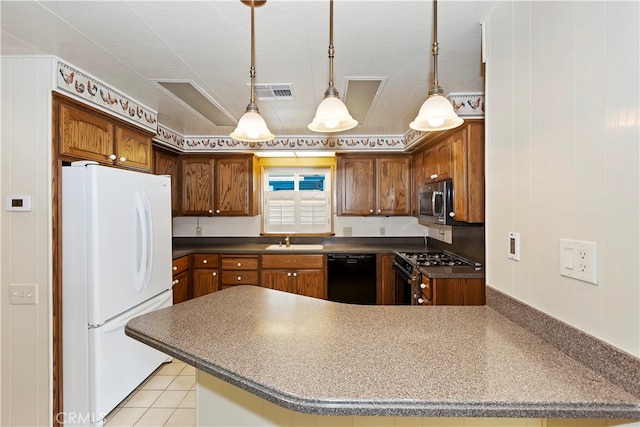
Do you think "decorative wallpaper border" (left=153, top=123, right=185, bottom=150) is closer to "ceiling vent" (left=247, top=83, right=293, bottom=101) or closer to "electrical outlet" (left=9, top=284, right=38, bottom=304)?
"ceiling vent" (left=247, top=83, right=293, bottom=101)

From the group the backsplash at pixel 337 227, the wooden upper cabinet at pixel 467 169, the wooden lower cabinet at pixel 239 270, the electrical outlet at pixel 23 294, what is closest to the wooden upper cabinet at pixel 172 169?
the backsplash at pixel 337 227

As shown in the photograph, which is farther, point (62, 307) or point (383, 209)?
point (383, 209)

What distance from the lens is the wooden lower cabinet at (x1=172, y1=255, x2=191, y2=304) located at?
10.9 ft

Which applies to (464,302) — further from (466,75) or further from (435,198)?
(466,75)

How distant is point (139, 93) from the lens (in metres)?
2.43

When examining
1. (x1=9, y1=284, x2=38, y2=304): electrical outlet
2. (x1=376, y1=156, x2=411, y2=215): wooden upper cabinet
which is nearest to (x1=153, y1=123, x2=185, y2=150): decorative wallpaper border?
(x1=9, y1=284, x2=38, y2=304): electrical outlet

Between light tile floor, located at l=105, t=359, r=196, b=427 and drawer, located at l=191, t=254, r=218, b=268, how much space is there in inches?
49.4

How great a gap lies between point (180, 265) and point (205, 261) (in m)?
0.32

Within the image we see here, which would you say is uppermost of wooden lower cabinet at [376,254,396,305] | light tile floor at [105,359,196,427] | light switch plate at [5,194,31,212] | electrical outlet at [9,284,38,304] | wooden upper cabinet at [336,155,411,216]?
wooden upper cabinet at [336,155,411,216]

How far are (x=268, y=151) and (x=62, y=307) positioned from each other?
2577 millimetres

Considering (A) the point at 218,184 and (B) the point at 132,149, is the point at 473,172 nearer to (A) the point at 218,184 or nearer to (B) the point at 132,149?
(B) the point at 132,149

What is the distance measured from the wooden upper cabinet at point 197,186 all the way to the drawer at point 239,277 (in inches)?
33.4

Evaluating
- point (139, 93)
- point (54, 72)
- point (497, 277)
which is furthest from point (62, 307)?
point (497, 277)

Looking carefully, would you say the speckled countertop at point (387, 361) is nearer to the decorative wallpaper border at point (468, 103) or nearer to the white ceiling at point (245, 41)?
the white ceiling at point (245, 41)
